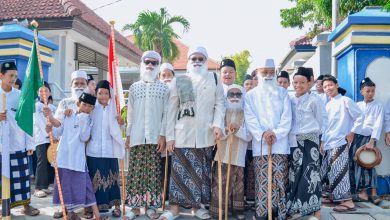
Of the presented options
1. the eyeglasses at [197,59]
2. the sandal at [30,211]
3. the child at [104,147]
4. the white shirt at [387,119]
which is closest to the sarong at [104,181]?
the child at [104,147]

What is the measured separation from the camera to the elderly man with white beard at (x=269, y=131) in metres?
4.74

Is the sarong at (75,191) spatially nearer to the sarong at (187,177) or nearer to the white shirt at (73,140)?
the white shirt at (73,140)

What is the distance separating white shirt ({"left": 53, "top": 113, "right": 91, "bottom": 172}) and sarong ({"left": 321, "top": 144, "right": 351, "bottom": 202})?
3.19 metres

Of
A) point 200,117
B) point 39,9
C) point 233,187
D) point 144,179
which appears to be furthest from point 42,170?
point 39,9

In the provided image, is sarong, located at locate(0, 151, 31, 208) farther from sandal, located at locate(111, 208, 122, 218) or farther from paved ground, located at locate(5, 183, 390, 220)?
sandal, located at locate(111, 208, 122, 218)

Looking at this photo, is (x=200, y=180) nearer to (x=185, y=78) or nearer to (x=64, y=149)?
(x=185, y=78)

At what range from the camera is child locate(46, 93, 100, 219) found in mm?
4750

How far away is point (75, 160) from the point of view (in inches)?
188

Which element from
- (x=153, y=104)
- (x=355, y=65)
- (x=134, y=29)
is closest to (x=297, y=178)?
(x=153, y=104)

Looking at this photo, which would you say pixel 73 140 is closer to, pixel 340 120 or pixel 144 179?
pixel 144 179

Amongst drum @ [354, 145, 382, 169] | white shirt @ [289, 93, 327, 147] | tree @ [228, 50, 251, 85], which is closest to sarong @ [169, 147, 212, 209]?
white shirt @ [289, 93, 327, 147]

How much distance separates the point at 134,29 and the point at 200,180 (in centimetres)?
2044

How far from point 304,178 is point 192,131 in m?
1.40

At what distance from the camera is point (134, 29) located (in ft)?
79.9
